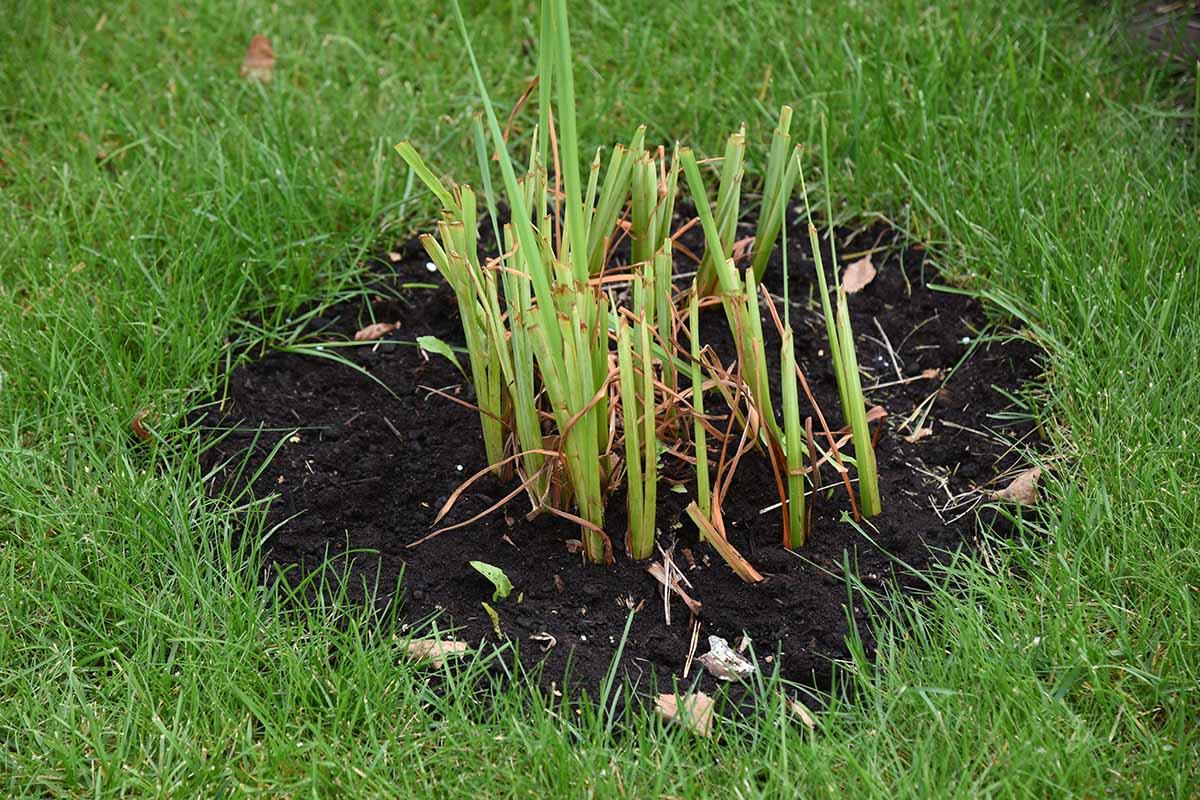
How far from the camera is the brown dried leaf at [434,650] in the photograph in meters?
1.97

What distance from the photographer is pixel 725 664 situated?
6.41 ft

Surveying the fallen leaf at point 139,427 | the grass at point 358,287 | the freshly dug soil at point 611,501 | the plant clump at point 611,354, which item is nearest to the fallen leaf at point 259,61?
the grass at point 358,287

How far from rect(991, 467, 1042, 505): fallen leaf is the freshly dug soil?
0.15 ft

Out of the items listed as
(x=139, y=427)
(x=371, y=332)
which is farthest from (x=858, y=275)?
(x=139, y=427)

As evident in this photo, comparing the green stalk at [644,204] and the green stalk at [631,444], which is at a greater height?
the green stalk at [644,204]

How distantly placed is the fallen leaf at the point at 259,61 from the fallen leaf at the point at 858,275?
1.79 metres

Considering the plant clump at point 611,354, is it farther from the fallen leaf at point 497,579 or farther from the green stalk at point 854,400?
A: the fallen leaf at point 497,579

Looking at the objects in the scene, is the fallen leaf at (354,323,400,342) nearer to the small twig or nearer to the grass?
the grass

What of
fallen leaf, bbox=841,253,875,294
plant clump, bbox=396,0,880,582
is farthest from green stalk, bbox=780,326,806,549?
fallen leaf, bbox=841,253,875,294

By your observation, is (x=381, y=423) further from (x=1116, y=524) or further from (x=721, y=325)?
(x=1116, y=524)

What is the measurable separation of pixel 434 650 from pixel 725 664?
481 mm

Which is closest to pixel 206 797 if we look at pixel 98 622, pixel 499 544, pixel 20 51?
pixel 98 622

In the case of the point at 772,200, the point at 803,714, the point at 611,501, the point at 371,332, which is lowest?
the point at 803,714

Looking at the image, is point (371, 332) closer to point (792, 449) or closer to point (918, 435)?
point (792, 449)
